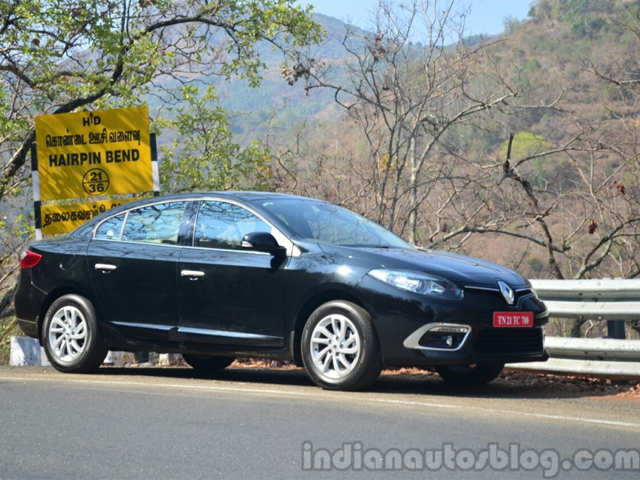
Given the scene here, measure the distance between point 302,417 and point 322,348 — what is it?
162 centimetres

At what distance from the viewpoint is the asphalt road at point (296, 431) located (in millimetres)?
5211

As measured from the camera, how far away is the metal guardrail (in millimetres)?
8844

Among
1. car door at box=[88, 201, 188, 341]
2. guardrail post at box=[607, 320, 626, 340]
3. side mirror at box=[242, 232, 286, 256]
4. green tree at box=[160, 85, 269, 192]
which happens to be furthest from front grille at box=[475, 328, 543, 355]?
green tree at box=[160, 85, 269, 192]

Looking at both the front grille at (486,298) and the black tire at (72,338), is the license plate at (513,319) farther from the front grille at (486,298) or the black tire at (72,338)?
the black tire at (72,338)

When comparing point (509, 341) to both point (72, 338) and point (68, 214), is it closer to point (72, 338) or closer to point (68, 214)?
point (72, 338)

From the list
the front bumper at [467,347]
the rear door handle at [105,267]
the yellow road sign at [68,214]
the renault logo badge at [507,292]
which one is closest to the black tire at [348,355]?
the front bumper at [467,347]

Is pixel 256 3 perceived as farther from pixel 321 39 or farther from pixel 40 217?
pixel 40 217

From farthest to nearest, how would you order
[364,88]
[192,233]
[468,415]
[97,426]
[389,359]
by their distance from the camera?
[364,88], [192,233], [389,359], [468,415], [97,426]

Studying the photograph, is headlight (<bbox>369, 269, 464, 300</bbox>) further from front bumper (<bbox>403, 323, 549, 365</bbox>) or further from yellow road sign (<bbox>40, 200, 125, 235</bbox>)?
yellow road sign (<bbox>40, 200, 125, 235</bbox>)

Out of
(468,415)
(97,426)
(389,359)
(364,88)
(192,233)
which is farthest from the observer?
(364,88)

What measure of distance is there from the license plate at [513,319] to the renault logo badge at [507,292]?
0.38 ft

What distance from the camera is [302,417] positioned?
6.77 m

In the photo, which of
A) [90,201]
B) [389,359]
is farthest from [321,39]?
[389,359]

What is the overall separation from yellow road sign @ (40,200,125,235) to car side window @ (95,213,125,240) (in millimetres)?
4441
